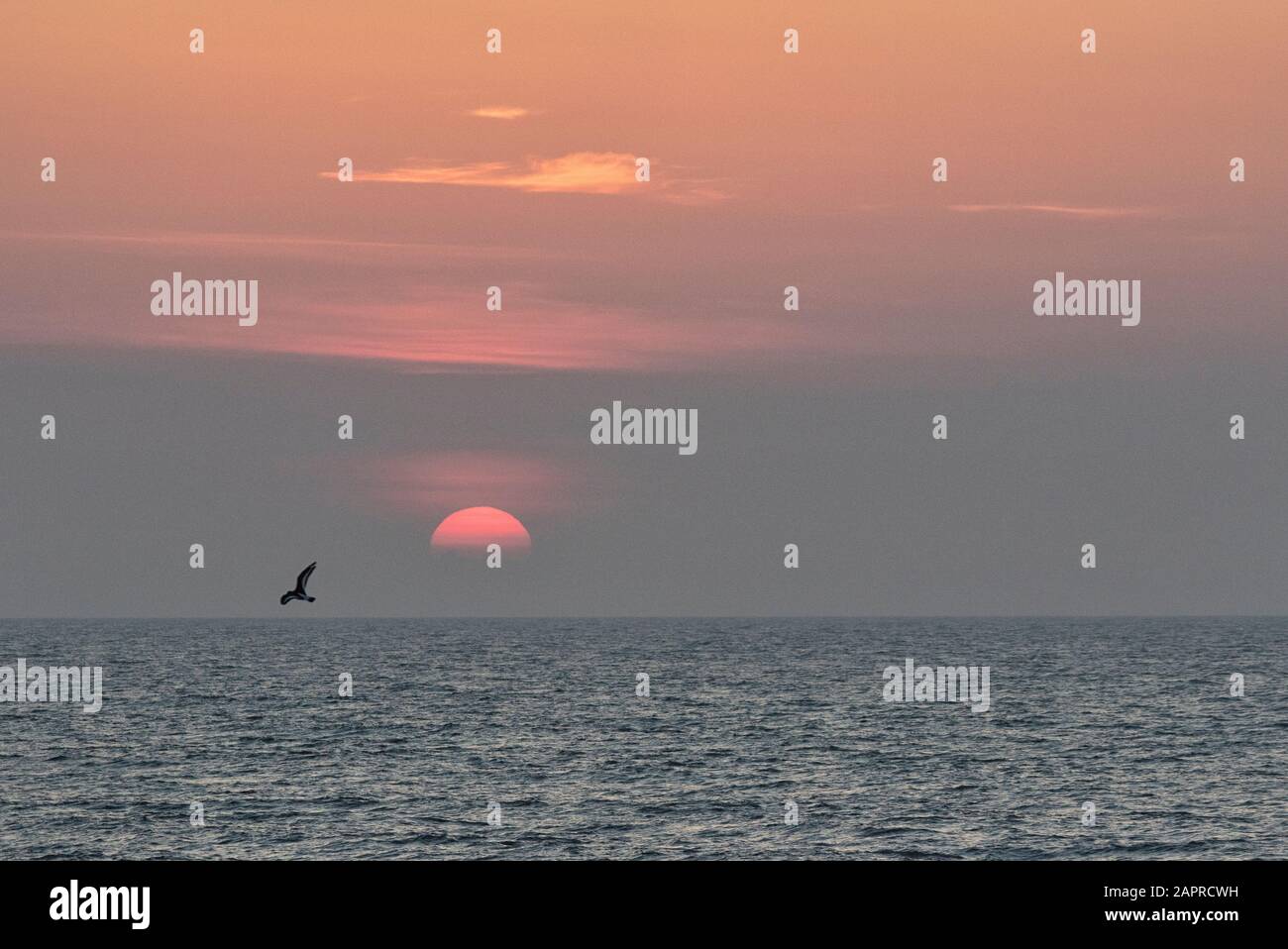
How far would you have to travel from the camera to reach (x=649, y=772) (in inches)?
2886

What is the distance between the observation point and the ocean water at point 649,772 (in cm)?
5550

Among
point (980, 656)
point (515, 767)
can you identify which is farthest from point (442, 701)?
point (980, 656)

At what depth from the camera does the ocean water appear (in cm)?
5550

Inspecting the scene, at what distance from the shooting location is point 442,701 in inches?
4663

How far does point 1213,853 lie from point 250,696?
297ft

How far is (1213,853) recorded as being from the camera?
52125 millimetres

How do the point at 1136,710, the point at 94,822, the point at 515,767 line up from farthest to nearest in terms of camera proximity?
the point at 1136,710, the point at 515,767, the point at 94,822
